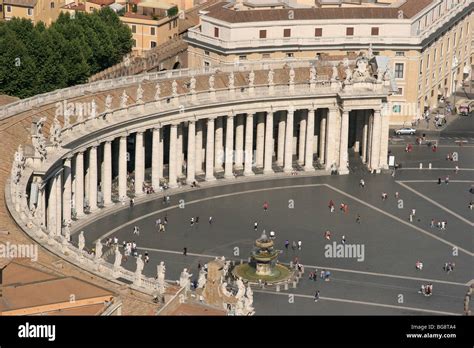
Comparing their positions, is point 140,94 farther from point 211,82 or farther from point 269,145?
point 269,145

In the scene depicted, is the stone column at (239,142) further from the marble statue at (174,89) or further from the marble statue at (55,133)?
the marble statue at (55,133)

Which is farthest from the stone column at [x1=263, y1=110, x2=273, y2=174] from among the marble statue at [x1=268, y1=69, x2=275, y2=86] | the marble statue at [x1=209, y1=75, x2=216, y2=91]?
the marble statue at [x1=209, y1=75, x2=216, y2=91]

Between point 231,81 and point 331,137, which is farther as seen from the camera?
point 331,137

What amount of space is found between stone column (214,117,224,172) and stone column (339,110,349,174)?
45.8ft

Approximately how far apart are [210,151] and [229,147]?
2.93 meters

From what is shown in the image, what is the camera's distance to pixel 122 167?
155000 mm

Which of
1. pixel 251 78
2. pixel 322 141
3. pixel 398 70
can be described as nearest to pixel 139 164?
pixel 251 78

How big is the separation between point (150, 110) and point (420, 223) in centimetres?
3049

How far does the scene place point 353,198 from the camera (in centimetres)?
16062

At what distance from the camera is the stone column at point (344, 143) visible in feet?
560

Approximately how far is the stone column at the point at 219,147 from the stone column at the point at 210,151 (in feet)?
6.46

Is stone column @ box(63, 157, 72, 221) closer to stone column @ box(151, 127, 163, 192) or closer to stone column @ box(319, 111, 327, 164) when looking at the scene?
stone column @ box(151, 127, 163, 192)

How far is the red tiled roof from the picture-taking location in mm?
186375

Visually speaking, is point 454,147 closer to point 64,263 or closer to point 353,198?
point 353,198
